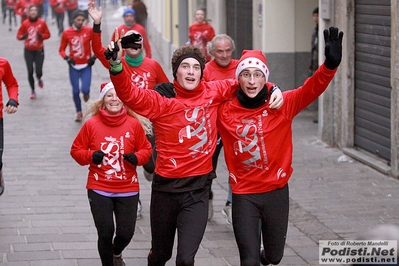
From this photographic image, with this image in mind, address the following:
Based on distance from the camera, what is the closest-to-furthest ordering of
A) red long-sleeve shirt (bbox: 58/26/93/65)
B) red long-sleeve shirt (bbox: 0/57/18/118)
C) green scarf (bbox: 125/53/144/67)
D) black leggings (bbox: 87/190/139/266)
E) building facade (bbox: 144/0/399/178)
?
black leggings (bbox: 87/190/139/266) → red long-sleeve shirt (bbox: 0/57/18/118) → green scarf (bbox: 125/53/144/67) → building facade (bbox: 144/0/399/178) → red long-sleeve shirt (bbox: 58/26/93/65)

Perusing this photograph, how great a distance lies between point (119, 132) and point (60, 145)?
6397 mm

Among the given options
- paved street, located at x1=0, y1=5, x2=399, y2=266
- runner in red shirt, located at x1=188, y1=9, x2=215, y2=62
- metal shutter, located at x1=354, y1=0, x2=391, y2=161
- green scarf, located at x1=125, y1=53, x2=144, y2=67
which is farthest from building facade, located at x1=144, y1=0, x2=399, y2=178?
green scarf, located at x1=125, y1=53, x2=144, y2=67

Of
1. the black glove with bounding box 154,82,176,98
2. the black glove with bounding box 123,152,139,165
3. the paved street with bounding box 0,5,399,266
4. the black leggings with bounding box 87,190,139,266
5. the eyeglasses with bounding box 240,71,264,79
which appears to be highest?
the eyeglasses with bounding box 240,71,264,79

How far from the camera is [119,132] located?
6348 millimetres

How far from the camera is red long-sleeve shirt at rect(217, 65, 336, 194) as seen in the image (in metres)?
5.52

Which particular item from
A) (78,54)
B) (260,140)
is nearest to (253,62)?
(260,140)

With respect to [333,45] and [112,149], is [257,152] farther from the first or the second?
[112,149]

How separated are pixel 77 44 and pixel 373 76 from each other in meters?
5.82

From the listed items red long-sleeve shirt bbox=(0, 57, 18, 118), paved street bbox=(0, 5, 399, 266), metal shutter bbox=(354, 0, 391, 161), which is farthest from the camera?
metal shutter bbox=(354, 0, 391, 161)

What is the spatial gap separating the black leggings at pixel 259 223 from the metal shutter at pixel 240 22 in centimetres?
1051

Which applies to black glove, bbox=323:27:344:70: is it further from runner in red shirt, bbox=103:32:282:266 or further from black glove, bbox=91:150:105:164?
black glove, bbox=91:150:105:164

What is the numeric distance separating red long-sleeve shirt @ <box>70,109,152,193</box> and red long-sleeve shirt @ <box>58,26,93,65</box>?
839cm

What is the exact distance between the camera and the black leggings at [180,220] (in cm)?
541

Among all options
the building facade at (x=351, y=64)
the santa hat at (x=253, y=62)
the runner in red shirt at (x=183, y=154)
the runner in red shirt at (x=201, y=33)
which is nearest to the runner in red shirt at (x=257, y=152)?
the santa hat at (x=253, y=62)
